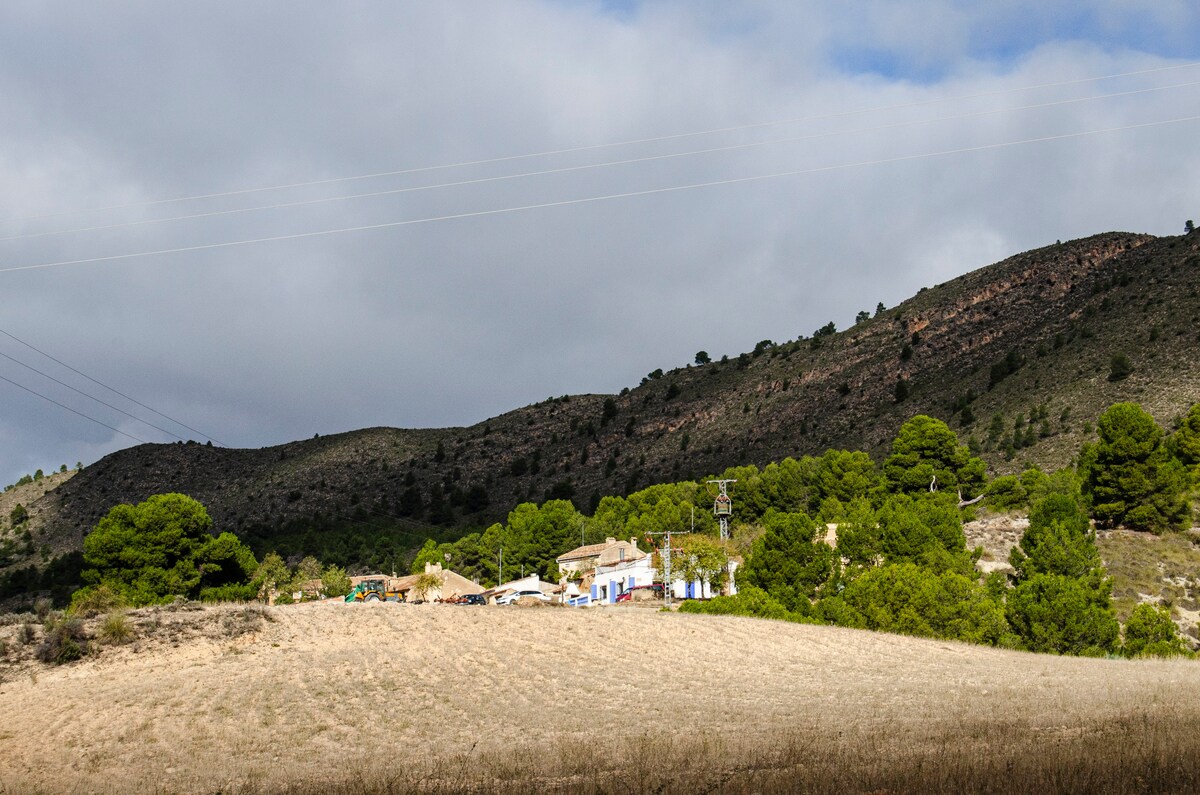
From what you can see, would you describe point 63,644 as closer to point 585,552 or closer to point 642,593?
A: point 642,593

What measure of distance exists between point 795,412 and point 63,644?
9914cm

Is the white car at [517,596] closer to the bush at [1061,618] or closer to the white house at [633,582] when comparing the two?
the white house at [633,582]

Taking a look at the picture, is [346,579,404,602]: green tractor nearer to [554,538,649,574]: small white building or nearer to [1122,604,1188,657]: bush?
[554,538,649,574]: small white building

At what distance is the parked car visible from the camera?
82.4 m

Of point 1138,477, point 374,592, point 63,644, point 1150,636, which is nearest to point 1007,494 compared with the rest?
point 1138,477

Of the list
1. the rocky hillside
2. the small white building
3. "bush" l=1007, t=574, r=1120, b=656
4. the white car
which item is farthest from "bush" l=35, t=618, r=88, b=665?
the rocky hillside

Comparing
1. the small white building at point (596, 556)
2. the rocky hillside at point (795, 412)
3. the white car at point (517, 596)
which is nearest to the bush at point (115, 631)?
the white car at point (517, 596)

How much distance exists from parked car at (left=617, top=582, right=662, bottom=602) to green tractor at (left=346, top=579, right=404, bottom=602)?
17.7m

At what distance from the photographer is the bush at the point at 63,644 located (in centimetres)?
3822

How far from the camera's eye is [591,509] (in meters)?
125

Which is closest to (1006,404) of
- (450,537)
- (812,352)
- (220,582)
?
(812,352)

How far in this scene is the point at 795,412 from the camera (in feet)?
417

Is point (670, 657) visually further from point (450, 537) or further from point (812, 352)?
point (812, 352)

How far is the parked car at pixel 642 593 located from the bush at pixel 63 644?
48079 millimetres
